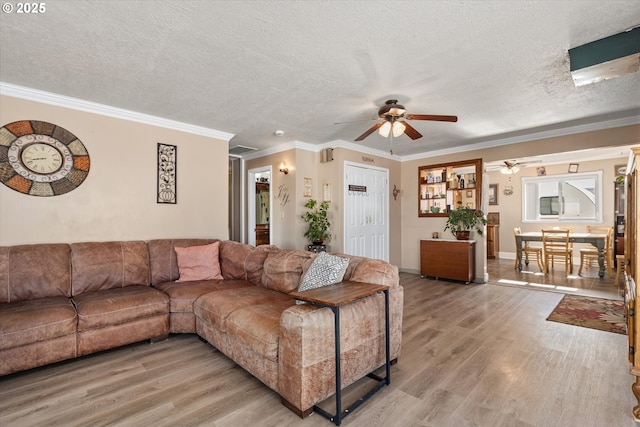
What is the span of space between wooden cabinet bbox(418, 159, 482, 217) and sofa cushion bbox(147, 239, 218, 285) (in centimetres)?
477

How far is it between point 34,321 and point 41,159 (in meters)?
1.79

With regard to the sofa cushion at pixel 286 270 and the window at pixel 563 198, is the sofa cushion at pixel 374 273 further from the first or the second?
the window at pixel 563 198

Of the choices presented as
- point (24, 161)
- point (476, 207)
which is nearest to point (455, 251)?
point (476, 207)

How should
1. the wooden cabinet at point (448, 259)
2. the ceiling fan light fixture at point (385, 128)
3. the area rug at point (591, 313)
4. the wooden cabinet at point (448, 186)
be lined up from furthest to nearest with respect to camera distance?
the wooden cabinet at point (448, 186) → the wooden cabinet at point (448, 259) → the ceiling fan light fixture at point (385, 128) → the area rug at point (591, 313)

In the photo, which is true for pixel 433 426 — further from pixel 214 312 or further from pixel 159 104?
pixel 159 104

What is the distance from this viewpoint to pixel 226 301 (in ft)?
8.63

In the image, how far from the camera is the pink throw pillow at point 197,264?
11.5 ft

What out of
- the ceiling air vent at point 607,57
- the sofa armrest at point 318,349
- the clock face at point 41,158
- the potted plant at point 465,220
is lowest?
the sofa armrest at point 318,349

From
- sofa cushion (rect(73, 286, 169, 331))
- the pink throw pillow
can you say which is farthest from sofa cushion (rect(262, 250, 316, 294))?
sofa cushion (rect(73, 286, 169, 331))

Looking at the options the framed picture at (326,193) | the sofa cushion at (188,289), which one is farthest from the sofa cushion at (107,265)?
the framed picture at (326,193)

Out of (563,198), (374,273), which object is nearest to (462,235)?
(374,273)

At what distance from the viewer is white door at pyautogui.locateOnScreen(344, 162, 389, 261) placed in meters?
5.46

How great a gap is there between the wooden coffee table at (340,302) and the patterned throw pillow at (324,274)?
75 millimetres

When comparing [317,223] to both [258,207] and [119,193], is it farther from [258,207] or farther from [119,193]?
[119,193]
